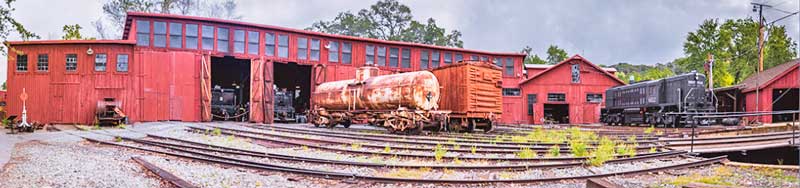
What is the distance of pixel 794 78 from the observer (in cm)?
2772

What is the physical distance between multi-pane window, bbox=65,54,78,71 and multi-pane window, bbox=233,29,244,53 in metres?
7.66

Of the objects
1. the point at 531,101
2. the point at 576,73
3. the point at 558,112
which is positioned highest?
the point at 576,73

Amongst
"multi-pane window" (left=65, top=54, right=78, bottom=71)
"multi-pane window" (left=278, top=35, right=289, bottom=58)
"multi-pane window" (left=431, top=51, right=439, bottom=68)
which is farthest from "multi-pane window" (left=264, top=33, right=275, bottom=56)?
"multi-pane window" (left=431, top=51, right=439, bottom=68)

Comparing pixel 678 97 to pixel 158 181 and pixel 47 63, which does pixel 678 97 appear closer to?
pixel 158 181

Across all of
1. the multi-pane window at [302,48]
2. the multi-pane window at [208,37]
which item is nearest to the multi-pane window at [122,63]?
the multi-pane window at [208,37]

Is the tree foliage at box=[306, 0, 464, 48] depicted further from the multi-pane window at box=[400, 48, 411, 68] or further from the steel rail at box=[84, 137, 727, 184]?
the steel rail at box=[84, 137, 727, 184]

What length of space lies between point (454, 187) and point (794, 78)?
29.6 metres

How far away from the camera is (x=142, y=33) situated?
25234 millimetres

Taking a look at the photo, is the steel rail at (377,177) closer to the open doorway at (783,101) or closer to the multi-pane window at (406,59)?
the multi-pane window at (406,59)

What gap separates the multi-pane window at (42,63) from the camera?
2509 cm

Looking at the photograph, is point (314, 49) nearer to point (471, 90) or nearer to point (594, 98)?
point (471, 90)

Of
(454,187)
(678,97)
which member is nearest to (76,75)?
(454,187)

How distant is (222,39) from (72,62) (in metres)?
7.31

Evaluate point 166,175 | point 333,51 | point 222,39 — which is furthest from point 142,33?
point 166,175
